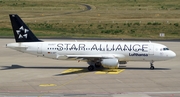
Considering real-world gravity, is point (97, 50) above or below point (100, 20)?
below

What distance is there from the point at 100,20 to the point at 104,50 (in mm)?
70516

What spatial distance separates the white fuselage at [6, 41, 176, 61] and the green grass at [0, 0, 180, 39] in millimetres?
39082

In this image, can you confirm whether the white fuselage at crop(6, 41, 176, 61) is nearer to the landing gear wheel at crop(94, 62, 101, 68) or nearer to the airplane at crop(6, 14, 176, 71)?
the airplane at crop(6, 14, 176, 71)

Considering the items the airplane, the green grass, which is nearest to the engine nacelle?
the airplane

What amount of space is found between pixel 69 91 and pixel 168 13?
344 ft

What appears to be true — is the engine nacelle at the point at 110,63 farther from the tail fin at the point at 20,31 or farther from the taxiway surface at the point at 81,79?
the tail fin at the point at 20,31

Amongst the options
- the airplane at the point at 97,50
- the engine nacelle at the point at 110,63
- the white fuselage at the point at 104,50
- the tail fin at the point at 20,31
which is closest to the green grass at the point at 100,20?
the tail fin at the point at 20,31

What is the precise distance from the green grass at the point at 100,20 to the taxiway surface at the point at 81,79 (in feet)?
118

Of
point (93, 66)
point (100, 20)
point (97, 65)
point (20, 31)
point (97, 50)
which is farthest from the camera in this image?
point (100, 20)

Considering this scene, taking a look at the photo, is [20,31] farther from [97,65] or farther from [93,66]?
[97,65]

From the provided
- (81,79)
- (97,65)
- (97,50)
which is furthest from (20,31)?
(81,79)

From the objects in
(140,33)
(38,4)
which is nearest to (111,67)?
(140,33)

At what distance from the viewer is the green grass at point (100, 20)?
108 m

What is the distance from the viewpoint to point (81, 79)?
52.8 meters
